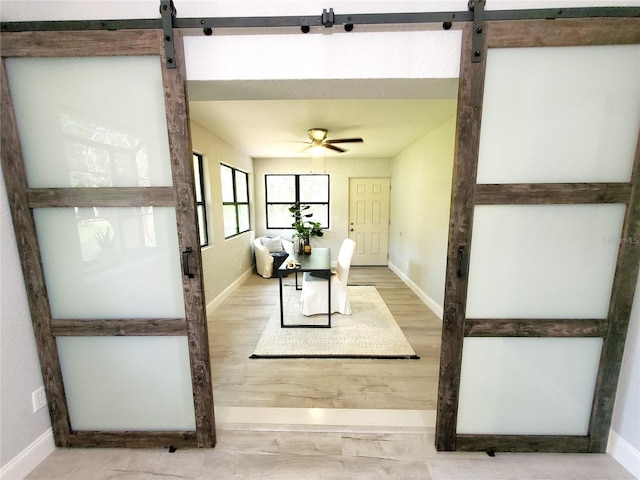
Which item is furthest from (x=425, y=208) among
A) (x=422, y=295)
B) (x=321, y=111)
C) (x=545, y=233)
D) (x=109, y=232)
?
(x=109, y=232)

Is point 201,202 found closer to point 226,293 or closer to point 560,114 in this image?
point 226,293

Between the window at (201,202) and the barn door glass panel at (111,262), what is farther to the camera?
the window at (201,202)

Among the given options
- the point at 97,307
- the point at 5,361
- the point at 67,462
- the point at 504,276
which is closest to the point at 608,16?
the point at 504,276

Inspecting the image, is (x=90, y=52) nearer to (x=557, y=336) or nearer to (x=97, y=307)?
(x=97, y=307)

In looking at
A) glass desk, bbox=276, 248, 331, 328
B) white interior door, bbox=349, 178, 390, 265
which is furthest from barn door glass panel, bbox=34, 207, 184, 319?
white interior door, bbox=349, 178, 390, 265

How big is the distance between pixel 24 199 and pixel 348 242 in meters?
2.85

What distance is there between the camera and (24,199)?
1286mm

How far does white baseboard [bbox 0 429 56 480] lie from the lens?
4.17 feet

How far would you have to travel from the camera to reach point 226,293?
390cm

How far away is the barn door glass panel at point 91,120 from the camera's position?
1234mm

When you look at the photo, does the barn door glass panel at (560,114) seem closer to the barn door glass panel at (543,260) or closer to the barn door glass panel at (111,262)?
the barn door glass panel at (543,260)

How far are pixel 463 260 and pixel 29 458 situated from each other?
262 cm

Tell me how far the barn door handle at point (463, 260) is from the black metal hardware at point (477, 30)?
0.92 meters

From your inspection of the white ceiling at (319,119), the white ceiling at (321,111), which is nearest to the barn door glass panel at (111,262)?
the white ceiling at (321,111)
